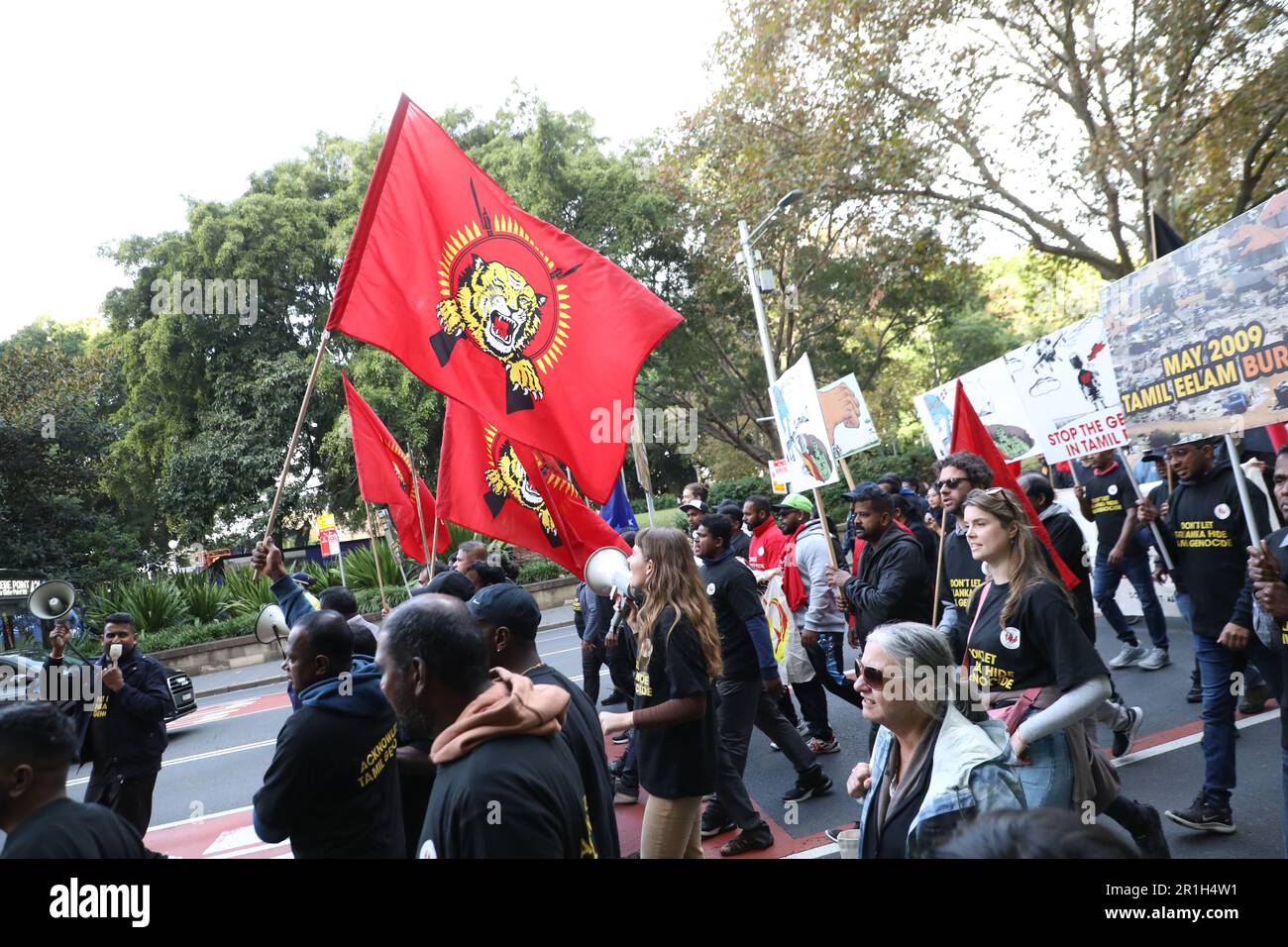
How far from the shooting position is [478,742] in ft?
6.28

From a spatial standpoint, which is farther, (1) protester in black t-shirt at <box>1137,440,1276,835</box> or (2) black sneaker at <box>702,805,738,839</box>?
(2) black sneaker at <box>702,805,738,839</box>

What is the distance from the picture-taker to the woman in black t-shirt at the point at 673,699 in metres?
3.55

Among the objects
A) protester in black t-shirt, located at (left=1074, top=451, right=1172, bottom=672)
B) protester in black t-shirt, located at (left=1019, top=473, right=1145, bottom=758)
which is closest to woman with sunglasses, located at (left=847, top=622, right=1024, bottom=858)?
protester in black t-shirt, located at (left=1019, top=473, right=1145, bottom=758)

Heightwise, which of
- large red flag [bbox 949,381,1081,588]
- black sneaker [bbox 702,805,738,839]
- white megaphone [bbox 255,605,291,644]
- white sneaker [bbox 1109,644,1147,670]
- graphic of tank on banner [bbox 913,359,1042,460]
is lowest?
black sneaker [bbox 702,805,738,839]

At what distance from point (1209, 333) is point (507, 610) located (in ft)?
11.2

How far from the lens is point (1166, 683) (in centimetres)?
680

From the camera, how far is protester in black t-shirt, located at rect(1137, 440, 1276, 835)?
4.15 m

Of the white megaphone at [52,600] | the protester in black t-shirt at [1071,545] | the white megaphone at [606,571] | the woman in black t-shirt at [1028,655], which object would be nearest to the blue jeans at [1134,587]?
the protester in black t-shirt at [1071,545]

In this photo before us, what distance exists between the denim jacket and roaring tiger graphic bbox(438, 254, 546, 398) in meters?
2.73

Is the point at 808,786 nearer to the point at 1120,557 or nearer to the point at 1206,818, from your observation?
the point at 1206,818

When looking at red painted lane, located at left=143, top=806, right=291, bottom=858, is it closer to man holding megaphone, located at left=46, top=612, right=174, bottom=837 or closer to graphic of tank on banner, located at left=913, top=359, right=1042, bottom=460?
man holding megaphone, located at left=46, top=612, right=174, bottom=837

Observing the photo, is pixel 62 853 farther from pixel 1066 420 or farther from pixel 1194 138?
pixel 1194 138

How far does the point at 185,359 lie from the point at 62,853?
976 inches

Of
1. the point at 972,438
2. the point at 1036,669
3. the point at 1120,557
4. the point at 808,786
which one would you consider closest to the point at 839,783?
the point at 808,786
